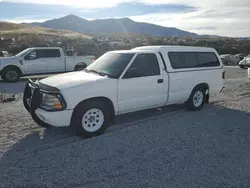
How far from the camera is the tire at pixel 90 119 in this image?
516cm

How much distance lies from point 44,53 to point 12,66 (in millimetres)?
1912

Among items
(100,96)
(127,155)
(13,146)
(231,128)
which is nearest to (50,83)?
(100,96)

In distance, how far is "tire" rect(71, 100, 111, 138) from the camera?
203 inches

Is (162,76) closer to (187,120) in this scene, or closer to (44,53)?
(187,120)

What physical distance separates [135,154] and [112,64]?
231cm

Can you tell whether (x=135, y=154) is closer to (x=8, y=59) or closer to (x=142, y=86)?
(x=142, y=86)

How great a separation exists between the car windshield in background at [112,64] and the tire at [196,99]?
224 centimetres

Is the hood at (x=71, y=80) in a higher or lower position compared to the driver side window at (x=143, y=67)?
lower

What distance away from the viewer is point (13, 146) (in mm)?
4934

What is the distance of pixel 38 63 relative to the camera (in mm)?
14711

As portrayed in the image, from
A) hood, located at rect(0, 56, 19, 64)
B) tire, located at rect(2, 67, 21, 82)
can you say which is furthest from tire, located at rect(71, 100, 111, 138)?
hood, located at rect(0, 56, 19, 64)

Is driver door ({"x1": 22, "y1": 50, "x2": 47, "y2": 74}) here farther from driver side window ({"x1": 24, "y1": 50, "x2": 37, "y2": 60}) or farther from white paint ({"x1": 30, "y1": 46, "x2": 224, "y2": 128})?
white paint ({"x1": 30, "y1": 46, "x2": 224, "y2": 128})

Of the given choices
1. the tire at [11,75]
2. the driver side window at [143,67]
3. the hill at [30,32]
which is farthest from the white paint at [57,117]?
the hill at [30,32]

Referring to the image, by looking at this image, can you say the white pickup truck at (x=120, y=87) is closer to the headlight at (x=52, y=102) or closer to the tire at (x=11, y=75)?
the headlight at (x=52, y=102)
